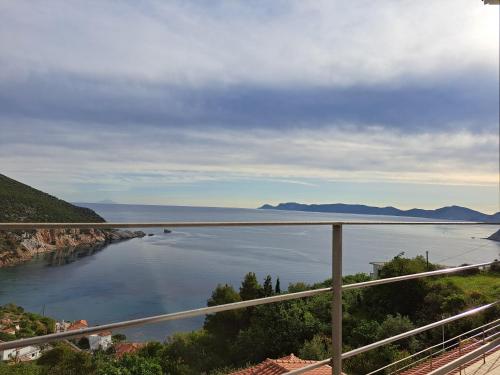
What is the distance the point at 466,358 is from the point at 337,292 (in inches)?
51.7

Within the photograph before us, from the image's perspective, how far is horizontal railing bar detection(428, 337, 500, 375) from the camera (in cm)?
229

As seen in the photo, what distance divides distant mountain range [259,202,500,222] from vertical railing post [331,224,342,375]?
1.77 metres

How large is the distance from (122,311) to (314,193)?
73004 millimetres

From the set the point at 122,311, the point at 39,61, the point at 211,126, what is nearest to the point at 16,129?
the point at 211,126

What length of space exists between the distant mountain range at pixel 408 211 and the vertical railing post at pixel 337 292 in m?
1.77

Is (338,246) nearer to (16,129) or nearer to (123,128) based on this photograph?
(123,128)

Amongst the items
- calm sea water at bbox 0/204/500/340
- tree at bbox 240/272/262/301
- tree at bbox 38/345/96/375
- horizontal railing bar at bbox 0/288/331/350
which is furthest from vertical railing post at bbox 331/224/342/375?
tree at bbox 38/345/96/375

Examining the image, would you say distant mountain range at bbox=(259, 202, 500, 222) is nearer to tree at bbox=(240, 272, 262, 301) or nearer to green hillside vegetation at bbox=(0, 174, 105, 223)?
tree at bbox=(240, 272, 262, 301)

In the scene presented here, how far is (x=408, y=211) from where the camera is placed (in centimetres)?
3834

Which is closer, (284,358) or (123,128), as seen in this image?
(284,358)

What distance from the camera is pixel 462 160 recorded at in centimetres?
1336

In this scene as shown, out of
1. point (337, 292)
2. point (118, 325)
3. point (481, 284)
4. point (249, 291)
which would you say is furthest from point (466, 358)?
point (481, 284)

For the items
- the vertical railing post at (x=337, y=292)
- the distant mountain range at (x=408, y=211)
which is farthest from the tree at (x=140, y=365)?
the distant mountain range at (x=408, y=211)

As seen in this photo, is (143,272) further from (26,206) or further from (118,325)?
(26,206)
